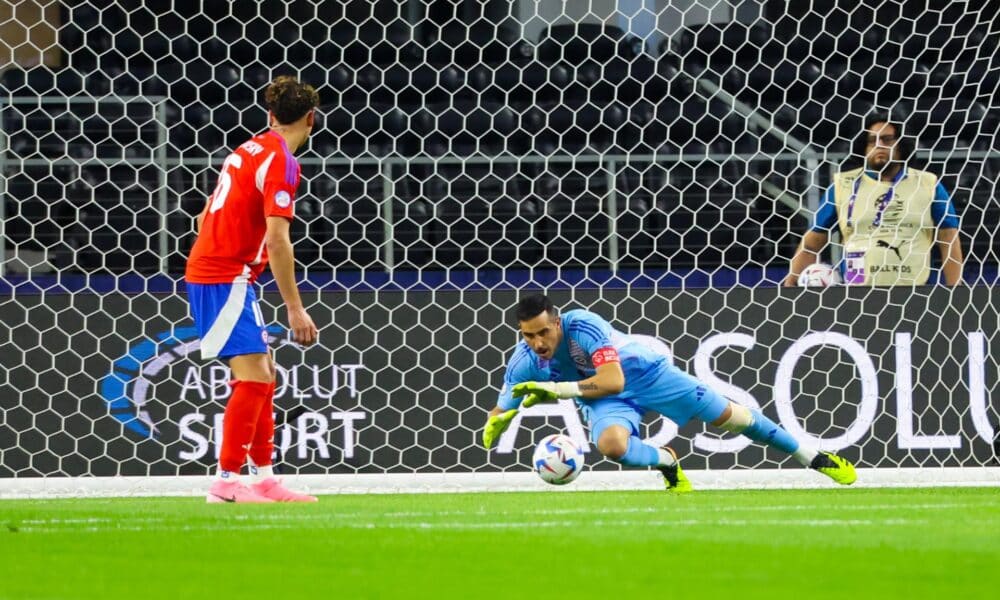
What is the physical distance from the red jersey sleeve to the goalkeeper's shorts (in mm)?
320

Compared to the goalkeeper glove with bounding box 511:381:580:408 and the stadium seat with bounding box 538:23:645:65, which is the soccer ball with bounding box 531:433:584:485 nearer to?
the goalkeeper glove with bounding box 511:381:580:408

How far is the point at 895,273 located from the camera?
273 inches

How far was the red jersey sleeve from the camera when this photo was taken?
4.99 metres

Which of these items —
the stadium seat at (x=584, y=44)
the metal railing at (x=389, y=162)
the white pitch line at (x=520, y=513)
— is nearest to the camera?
the white pitch line at (x=520, y=513)

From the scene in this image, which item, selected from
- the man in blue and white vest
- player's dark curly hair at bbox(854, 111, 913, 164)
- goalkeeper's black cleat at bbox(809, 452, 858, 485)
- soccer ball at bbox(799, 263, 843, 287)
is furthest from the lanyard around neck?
goalkeeper's black cleat at bbox(809, 452, 858, 485)

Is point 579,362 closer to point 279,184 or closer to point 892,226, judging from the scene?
point 279,184

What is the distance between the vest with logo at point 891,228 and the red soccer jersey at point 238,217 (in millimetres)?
3053

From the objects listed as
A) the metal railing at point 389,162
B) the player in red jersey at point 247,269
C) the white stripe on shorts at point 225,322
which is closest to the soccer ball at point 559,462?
the player in red jersey at point 247,269

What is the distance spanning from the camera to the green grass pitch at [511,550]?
2.78 m

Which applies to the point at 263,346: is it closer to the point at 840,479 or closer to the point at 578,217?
the point at 840,479

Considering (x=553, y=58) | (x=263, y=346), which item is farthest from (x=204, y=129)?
(x=263, y=346)

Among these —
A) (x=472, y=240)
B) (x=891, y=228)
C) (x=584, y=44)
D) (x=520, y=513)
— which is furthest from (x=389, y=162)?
(x=520, y=513)

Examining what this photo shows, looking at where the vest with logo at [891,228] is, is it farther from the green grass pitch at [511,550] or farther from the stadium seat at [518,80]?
the stadium seat at [518,80]

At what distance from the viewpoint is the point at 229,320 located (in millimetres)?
5094
